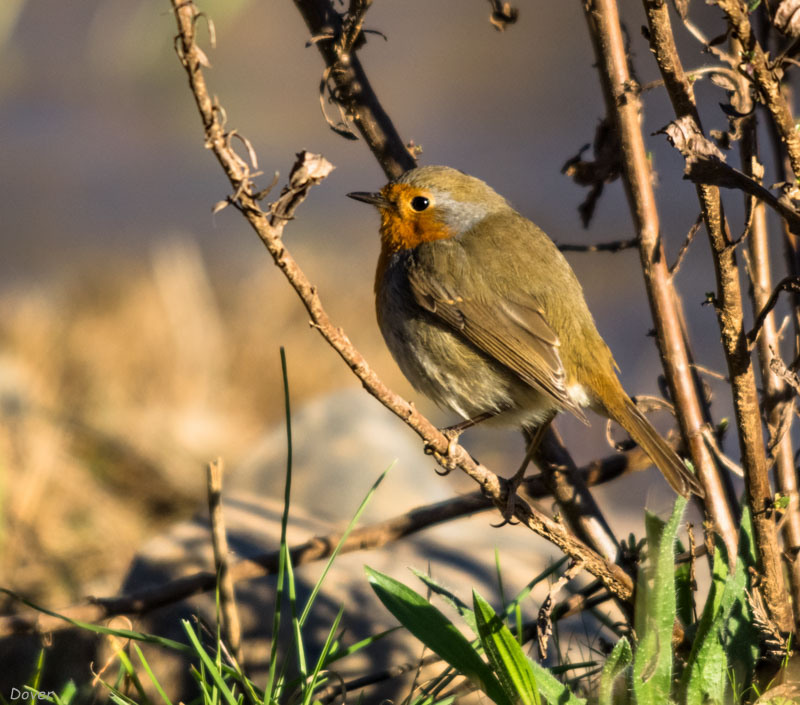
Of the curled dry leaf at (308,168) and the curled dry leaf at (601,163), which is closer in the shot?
the curled dry leaf at (308,168)

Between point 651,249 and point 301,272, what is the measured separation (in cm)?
92

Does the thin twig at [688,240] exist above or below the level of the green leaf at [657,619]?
above

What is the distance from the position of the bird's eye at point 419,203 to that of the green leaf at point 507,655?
1353 mm

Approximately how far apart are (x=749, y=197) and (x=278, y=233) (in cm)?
95

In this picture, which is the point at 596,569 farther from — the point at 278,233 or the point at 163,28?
the point at 163,28

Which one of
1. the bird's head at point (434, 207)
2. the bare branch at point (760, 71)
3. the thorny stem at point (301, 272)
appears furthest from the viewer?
the bird's head at point (434, 207)

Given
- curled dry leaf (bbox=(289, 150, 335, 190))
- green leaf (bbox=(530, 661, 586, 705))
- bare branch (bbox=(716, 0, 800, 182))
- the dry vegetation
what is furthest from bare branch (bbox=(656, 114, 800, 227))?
the dry vegetation

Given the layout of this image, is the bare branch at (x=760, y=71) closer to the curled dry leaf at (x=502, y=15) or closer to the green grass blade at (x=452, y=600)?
the curled dry leaf at (x=502, y=15)

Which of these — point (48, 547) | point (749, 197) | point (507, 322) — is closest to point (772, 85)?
point (749, 197)

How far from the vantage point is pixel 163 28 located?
1940 mm

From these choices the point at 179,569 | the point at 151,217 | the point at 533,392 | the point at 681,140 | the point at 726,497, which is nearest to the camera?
the point at 681,140

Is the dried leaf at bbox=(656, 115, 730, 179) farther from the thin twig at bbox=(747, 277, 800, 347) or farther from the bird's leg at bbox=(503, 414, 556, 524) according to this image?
the bird's leg at bbox=(503, 414, 556, 524)

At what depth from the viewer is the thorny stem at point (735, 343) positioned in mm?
1651

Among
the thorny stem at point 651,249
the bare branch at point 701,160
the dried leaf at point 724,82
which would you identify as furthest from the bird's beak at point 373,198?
the bare branch at point 701,160
